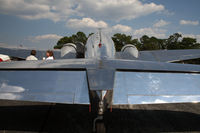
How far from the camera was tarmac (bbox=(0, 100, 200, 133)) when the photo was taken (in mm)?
4176

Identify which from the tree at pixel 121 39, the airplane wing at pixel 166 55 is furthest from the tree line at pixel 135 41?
the airplane wing at pixel 166 55

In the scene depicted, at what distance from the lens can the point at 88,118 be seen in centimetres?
489

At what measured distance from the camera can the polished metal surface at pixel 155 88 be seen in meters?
2.38

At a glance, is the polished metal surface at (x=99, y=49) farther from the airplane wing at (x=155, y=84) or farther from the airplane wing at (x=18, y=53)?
the airplane wing at (x=18, y=53)

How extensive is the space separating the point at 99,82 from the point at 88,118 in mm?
2849

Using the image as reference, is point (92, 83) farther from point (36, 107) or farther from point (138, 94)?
point (36, 107)

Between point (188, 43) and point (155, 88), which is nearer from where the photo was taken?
point (155, 88)

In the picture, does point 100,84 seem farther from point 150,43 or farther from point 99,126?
point 150,43

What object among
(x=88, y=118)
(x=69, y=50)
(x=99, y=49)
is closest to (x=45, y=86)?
(x=88, y=118)

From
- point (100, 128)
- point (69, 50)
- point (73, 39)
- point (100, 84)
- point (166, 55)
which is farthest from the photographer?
point (73, 39)

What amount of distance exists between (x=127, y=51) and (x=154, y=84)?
855 centimetres

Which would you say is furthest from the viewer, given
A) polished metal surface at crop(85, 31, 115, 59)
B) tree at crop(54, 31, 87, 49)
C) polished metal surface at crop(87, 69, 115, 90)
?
tree at crop(54, 31, 87, 49)

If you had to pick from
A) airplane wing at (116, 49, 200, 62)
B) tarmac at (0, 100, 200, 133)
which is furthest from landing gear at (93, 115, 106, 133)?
airplane wing at (116, 49, 200, 62)

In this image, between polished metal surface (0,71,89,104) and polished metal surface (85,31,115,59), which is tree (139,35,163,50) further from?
polished metal surface (0,71,89,104)
